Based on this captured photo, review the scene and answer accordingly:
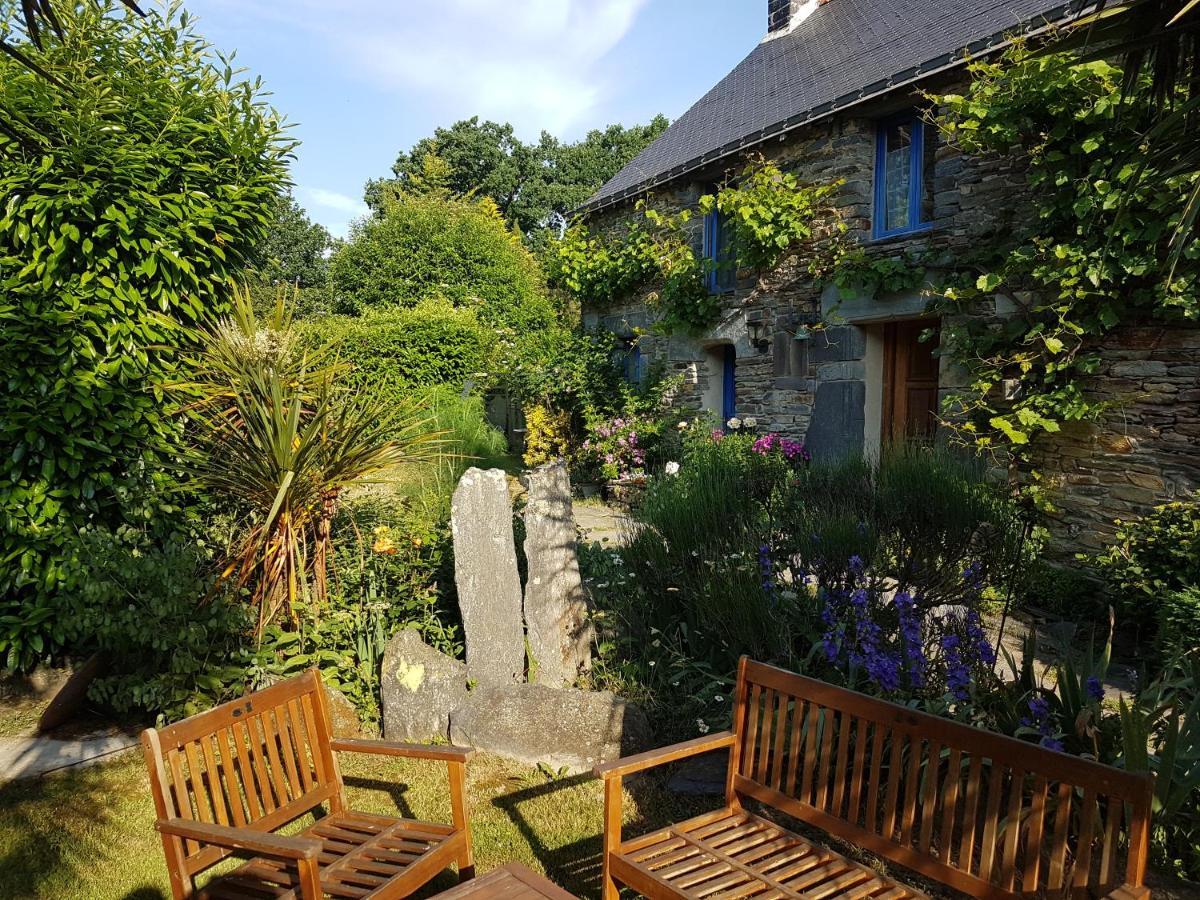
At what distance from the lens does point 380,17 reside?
214 inches

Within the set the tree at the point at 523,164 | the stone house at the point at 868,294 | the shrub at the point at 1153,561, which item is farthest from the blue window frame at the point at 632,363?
the tree at the point at 523,164

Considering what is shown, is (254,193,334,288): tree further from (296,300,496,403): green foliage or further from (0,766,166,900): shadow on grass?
(0,766,166,900): shadow on grass

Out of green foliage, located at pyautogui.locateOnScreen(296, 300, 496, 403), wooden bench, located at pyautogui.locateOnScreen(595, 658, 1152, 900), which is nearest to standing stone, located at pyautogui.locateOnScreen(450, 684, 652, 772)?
wooden bench, located at pyautogui.locateOnScreen(595, 658, 1152, 900)

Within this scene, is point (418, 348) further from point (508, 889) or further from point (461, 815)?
point (508, 889)

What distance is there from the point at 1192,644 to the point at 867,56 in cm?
642

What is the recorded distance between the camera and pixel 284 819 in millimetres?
2426

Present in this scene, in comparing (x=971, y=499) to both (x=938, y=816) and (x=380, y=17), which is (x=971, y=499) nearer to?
(x=938, y=816)

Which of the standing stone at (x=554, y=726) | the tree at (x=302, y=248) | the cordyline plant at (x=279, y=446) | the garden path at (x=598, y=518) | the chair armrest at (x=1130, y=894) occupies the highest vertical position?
the tree at (x=302, y=248)

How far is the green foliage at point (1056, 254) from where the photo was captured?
4.87m

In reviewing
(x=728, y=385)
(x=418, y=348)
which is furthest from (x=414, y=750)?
(x=418, y=348)

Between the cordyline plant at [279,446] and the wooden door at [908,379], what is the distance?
4.91m

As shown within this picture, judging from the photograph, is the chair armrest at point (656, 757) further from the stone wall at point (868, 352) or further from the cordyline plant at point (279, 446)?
the stone wall at point (868, 352)

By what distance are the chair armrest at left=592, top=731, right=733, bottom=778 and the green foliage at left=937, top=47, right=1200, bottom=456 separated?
3.98m

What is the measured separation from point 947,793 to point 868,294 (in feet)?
18.9
